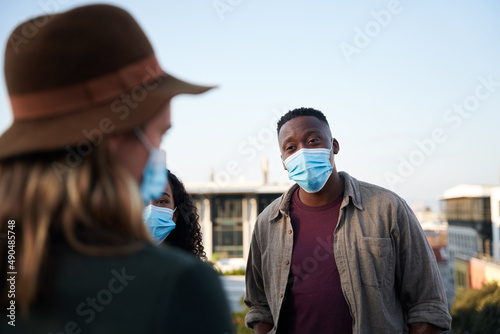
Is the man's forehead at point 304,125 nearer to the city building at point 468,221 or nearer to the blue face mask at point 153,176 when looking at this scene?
the blue face mask at point 153,176

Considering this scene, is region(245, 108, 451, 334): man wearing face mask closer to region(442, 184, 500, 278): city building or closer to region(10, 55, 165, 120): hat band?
region(10, 55, 165, 120): hat band

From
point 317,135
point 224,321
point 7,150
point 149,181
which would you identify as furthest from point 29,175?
point 317,135

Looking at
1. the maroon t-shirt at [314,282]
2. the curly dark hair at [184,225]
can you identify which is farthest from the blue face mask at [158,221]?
the maroon t-shirt at [314,282]

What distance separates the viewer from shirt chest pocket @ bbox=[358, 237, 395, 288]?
100 inches

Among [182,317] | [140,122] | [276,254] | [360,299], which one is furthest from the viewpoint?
[276,254]

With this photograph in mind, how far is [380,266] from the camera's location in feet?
8.38

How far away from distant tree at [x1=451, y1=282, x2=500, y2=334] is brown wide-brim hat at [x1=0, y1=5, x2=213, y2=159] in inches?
1133

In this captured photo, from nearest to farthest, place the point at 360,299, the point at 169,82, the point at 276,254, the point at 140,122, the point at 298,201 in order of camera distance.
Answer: the point at 140,122 < the point at 169,82 < the point at 360,299 < the point at 276,254 < the point at 298,201

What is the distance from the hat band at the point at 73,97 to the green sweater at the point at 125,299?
316mm

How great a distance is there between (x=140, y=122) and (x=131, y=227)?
23cm

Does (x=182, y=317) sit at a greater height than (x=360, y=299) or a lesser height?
greater

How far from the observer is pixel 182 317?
820 millimetres

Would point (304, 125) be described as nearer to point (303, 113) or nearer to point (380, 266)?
point (303, 113)

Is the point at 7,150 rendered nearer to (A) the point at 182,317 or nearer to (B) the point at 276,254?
(A) the point at 182,317
